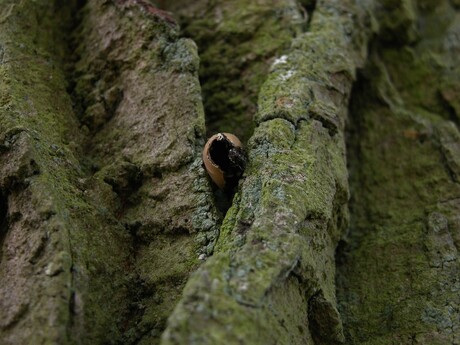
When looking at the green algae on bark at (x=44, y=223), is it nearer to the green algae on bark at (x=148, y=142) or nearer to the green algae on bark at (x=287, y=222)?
the green algae on bark at (x=148, y=142)

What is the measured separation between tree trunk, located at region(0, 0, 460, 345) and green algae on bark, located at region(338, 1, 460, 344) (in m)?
0.01

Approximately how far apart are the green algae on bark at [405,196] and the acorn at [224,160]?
0.85m

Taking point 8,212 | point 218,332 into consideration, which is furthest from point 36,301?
point 218,332

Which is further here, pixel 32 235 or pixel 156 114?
pixel 156 114

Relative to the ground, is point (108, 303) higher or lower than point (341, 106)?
higher

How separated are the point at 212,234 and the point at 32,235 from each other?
0.83m

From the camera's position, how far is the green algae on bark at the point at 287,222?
86.2 inches

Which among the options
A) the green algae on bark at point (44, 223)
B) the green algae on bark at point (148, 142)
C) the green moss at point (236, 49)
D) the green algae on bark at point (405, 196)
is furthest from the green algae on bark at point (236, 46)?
the green algae on bark at point (44, 223)

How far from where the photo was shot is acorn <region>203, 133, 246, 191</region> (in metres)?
2.87

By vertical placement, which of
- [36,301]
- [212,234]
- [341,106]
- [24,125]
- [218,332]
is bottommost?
[341,106]

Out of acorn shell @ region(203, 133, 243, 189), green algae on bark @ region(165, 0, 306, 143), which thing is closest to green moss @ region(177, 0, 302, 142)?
green algae on bark @ region(165, 0, 306, 143)

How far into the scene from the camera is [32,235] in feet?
8.31

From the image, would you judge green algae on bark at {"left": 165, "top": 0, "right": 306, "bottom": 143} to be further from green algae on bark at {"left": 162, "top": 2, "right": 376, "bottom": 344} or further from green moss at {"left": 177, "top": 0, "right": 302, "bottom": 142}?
green algae on bark at {"left": 162, "top": 2, "right": 376, "bottom": 344}

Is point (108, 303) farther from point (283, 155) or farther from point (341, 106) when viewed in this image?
point (341, 106)
